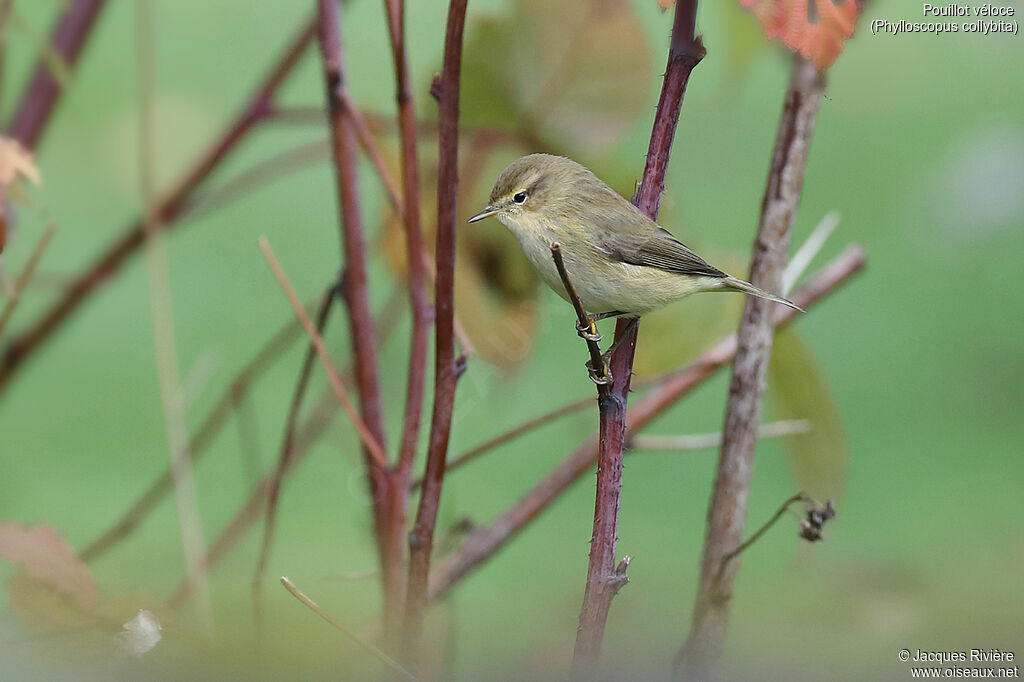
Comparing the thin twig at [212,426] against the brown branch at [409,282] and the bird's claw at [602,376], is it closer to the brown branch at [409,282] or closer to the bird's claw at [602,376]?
the brown branch at [409,282]

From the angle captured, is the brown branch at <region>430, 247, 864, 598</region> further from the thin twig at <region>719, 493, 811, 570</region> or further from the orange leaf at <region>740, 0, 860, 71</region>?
the orange leaf at <region>740, 0, 860, 71</region>

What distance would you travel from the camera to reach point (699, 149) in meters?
2.68

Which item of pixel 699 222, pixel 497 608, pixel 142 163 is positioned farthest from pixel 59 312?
pixel 699 222

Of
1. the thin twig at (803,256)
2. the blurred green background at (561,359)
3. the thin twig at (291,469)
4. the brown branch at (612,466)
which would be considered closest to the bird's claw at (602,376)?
the brown branch at (612,466)

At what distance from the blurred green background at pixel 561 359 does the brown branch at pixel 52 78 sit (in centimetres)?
15

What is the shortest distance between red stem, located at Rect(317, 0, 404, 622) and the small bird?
0.43 feet

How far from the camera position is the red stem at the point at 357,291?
77cm

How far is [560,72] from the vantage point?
0.94 m

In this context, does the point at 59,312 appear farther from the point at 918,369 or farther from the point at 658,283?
the point at 918,369

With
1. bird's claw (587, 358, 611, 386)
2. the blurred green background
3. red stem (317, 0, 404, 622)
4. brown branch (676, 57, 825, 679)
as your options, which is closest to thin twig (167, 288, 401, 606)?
the blurred green background

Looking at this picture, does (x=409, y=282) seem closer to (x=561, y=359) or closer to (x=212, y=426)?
(x=212, y=426)

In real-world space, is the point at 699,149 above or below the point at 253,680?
below

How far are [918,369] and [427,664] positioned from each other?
6.16ft

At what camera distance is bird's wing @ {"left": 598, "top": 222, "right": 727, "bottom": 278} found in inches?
29.6
